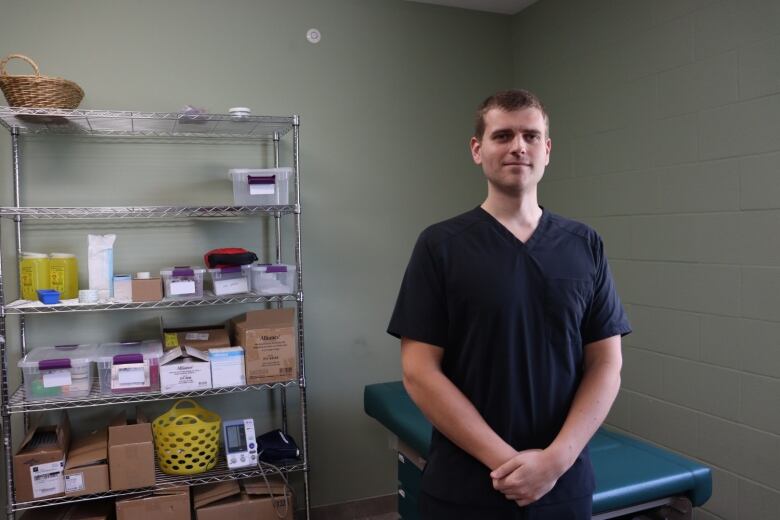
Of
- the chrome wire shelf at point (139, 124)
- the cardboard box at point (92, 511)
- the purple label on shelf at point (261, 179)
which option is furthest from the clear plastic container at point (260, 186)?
the cardboard box at point (92, 511)

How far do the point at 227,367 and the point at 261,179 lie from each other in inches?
31.2

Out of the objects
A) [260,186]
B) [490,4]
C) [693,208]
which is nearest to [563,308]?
[693,208]

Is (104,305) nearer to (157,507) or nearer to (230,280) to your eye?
(230,280)

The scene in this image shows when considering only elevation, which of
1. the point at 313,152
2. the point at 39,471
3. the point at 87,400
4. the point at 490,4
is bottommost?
the point at 39,471

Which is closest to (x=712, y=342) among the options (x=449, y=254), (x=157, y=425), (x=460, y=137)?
(x=449, y=254)

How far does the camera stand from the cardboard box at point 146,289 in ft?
8.32

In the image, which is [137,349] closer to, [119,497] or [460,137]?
[119,497]

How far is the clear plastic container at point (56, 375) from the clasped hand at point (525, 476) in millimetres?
1801

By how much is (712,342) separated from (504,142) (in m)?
1.44

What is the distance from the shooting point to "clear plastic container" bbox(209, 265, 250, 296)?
2664mm

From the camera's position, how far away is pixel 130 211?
255 centimetres

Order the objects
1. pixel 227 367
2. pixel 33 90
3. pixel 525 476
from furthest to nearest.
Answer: pixel 227 367 → pixel 33 90 → pixel 525 476

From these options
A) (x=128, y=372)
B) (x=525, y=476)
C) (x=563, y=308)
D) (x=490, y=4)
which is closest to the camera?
(x=525, y=476)

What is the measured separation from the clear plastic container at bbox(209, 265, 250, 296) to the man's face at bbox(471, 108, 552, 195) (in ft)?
5.03
